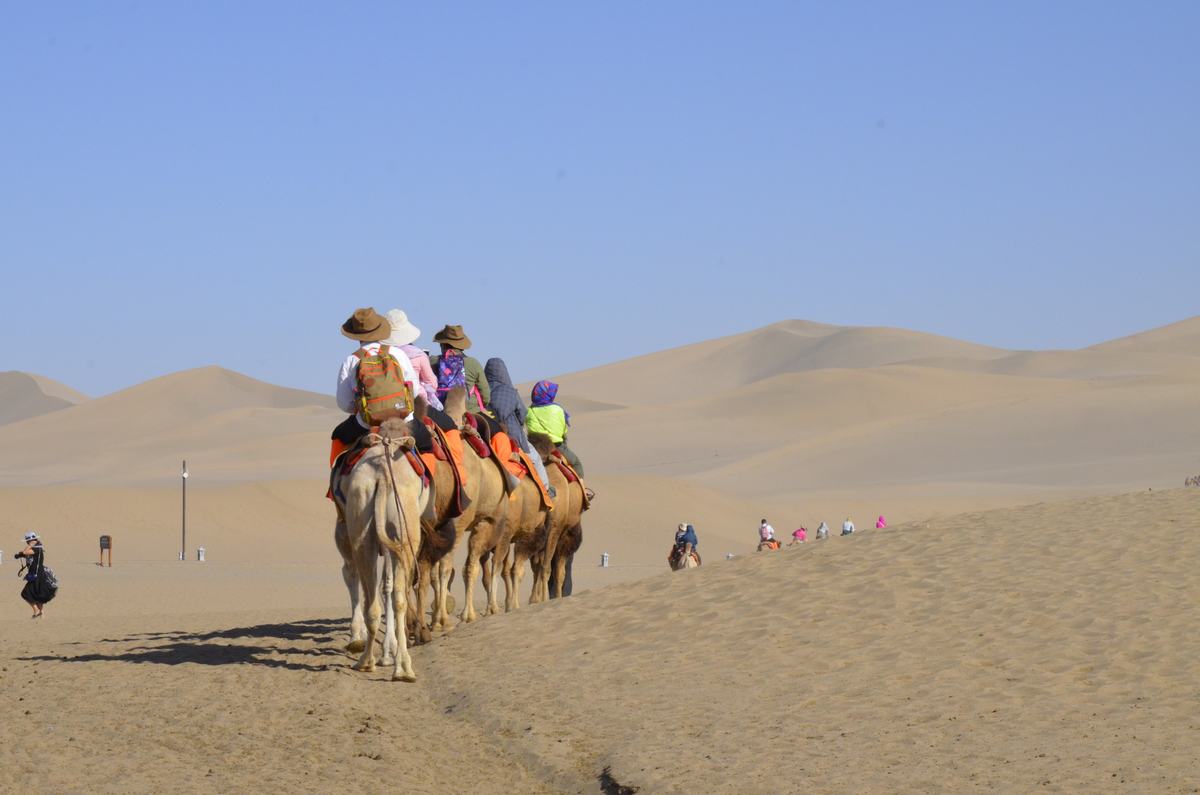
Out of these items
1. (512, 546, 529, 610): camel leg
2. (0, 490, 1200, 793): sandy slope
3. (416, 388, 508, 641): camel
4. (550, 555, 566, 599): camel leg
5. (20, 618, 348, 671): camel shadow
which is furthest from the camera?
(550, 555, 566, 599): camel leg

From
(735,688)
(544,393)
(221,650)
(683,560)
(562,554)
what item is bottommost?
(735,688)

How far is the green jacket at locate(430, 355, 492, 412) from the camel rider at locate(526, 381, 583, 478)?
132 centimetres

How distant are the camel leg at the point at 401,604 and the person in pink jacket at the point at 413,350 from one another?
186 centimetres

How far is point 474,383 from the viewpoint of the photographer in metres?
17.2

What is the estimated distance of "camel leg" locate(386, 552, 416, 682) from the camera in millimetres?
13055

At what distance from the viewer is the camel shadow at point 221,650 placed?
14.2m

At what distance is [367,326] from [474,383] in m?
3.27

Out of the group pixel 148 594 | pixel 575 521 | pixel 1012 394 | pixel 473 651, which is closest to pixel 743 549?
pixel 148 594

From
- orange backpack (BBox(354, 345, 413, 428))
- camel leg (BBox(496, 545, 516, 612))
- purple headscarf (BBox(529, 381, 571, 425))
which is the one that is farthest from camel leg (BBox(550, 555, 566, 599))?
orange backpack (BBox(354, 345, 413, 428))

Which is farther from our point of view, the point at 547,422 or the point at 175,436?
the point at 175,436

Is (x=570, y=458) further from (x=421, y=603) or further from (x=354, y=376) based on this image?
(x=354, y=376)

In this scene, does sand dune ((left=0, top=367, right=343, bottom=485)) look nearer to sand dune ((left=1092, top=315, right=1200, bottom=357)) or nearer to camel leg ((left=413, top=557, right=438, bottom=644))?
camel leg ((left=413, top=557, right=438, bottom=644))

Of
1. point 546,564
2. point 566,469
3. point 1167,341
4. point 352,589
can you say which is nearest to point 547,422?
point 566,469

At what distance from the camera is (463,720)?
12023 millimetres
